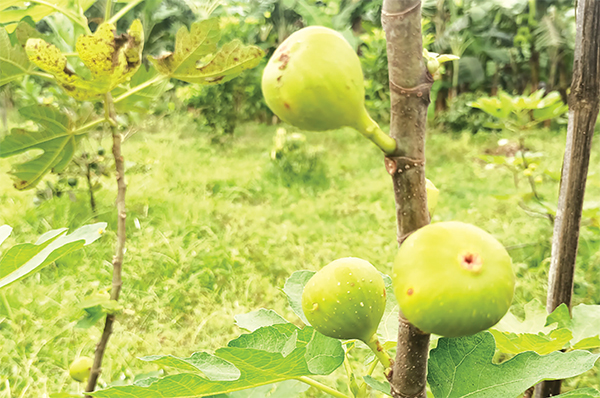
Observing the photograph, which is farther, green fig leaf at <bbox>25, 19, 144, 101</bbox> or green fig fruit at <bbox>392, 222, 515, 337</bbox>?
green fig leaf at <bbox>25, 19, 144, 101</bbox>

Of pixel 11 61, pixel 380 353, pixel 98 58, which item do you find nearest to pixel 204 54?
pixel 98 58

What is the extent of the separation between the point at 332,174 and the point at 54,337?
9.11 feet

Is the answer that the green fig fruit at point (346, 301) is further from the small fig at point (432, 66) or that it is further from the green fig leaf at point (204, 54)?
the green fig leaf at point (204, 54)

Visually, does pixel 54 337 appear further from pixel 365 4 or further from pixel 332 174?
pixel 365 4

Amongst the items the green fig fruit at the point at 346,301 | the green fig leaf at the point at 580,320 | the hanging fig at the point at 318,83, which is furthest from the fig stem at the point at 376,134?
the green fig leaf at the point at 580,320

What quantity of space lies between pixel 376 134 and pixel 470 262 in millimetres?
100

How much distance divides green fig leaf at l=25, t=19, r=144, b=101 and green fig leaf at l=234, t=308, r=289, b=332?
15.6 inches

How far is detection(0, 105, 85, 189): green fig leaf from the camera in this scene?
2.54 feet

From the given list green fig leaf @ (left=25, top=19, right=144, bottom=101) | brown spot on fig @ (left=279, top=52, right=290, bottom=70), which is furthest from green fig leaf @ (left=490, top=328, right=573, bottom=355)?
green fig leaf @ (left=25, top=19, right=144, bottom=101)

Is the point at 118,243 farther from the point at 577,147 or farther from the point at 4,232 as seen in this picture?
the point at 577,147

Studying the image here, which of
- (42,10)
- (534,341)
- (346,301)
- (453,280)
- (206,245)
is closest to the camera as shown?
(453,280)

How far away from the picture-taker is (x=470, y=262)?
0.27m

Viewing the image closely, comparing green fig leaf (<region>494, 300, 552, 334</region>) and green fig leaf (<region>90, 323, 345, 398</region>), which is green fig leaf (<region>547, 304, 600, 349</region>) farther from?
green fig leaf (<region>90, 323, 345, 398</region>)

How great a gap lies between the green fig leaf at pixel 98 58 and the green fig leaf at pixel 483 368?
0.56 m
